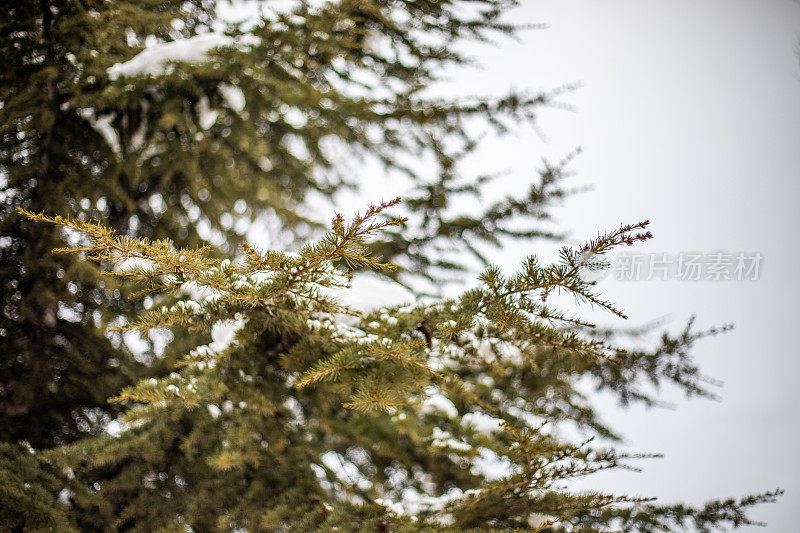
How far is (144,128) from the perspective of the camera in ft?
8.78

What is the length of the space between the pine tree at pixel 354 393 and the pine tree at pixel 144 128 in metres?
0.72

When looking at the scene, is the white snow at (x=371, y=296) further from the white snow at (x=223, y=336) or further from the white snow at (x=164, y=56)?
the white snow at (x=164, y=56)

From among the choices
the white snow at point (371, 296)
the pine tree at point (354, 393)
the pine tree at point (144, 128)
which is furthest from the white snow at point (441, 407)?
the pine tree at point (144, 128)

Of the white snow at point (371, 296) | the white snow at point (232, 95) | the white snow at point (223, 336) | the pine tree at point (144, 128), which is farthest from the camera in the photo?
the white snow at point (232, 95)

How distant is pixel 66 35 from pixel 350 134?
1.80 metres

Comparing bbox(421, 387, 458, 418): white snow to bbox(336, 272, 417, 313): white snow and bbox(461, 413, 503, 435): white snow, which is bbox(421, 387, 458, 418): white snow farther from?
bbox(336, 272, 417, 313): white snow

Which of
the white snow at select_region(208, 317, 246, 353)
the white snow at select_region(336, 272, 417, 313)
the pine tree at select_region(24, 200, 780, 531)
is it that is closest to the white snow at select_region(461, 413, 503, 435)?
the pine tree at select_region(24, 200, 780, 531)

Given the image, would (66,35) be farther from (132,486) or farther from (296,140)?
(132,486)

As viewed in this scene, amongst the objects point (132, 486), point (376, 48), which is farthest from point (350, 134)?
point (132, 486)

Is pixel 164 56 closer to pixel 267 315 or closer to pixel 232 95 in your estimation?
pixel 232 95

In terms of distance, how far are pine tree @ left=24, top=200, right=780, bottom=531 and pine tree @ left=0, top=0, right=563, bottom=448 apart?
716 mm

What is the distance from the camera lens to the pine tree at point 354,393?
1.03 metres

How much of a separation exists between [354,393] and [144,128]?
2.43 meters

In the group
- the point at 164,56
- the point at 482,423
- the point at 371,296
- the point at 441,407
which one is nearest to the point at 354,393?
the point at 371,296
